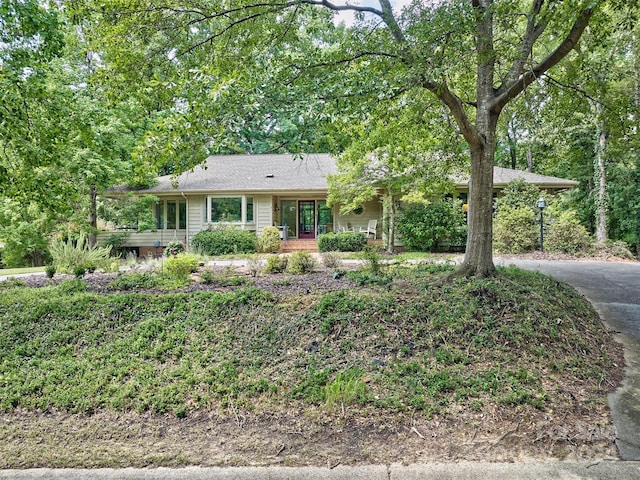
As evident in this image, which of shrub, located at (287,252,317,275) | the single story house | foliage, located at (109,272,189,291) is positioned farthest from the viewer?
the single story house

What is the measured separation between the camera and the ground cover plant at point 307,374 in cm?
266

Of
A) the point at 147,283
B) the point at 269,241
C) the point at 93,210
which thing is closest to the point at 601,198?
the point at 269,241

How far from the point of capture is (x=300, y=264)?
7.19 m

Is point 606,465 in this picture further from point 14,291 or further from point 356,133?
point 14,291

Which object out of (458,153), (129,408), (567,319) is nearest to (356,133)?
(458,153)

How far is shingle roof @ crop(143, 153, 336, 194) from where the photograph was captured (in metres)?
15.8

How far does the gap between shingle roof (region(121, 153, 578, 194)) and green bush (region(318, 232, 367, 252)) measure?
2288 millimetres

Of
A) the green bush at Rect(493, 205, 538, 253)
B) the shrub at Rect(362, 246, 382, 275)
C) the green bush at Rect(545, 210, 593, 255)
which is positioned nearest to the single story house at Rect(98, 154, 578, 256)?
the green bush at Rect(493, 205, 538, 253)

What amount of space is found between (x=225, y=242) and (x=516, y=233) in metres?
10.3

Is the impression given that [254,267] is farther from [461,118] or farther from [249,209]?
[249,209]

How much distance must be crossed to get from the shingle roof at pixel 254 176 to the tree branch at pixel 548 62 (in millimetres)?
9632

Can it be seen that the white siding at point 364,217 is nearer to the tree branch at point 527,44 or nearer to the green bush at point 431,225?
the green bush at point 431,225

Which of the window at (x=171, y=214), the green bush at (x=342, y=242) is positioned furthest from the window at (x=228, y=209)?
the green bush at (x=342, y=242)

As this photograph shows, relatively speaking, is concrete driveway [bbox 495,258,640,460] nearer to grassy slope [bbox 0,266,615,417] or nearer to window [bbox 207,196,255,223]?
grassy slope [bbox 0,266,615,417]
